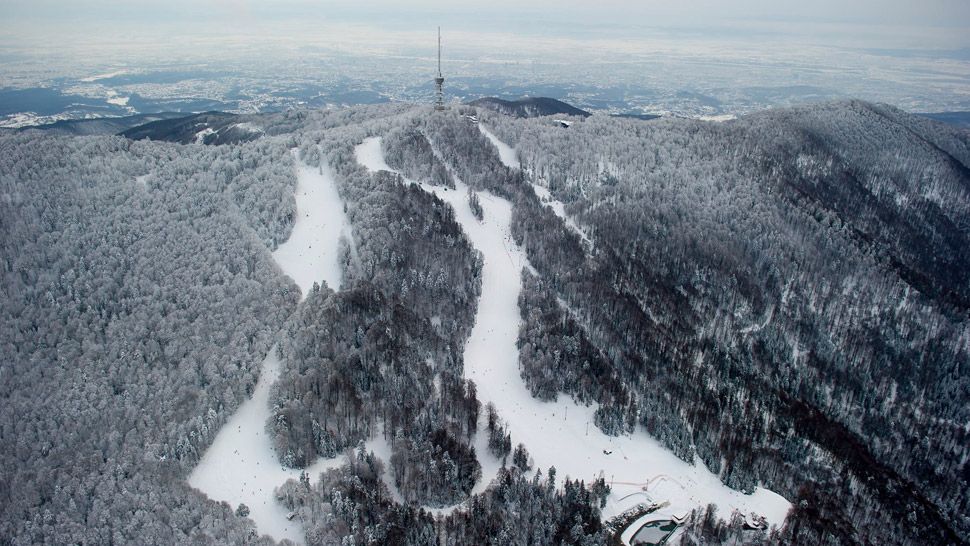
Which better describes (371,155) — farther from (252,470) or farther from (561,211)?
(252,470)

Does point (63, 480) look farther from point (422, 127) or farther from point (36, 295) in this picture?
point (422, 127)

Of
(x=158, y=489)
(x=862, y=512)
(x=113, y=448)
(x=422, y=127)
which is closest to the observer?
(x=158, y=489)

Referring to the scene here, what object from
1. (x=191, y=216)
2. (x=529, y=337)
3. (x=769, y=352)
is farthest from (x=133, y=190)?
(x=769, y=352)

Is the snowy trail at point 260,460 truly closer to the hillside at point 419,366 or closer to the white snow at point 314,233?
the white snow at point 314,233

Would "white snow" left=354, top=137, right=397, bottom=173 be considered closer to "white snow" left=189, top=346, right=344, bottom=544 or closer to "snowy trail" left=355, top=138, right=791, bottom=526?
"snowy trail" left=355, top=138, right=791, bottom=526

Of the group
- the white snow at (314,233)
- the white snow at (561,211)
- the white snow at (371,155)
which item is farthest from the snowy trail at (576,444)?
the white snow at (371,155)

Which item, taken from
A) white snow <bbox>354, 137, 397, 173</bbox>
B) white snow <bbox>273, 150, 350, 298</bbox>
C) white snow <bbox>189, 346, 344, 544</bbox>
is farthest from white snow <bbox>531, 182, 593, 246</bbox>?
white snow <bbox>189, 346, 344, 544</bbox>
